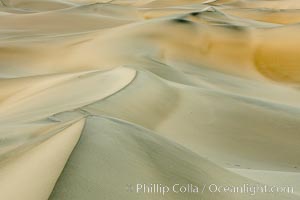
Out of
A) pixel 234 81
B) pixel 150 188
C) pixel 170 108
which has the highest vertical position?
pixel 150 188

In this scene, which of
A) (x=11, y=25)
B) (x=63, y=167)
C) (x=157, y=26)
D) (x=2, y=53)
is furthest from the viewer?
(x=11, y=25)

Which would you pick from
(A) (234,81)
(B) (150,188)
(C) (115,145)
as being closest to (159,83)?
(A) (234,81)

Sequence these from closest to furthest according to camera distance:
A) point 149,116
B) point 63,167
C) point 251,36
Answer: point 63,167, point 149,116, point 251,36

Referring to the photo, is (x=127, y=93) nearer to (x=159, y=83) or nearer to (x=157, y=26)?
(x=159, y=83)

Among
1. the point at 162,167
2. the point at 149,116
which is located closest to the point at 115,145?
the point at 162,167

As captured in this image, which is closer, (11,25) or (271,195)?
(271,195)

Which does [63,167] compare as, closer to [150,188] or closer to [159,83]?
[150,188]

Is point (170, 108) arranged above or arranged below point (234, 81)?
above
